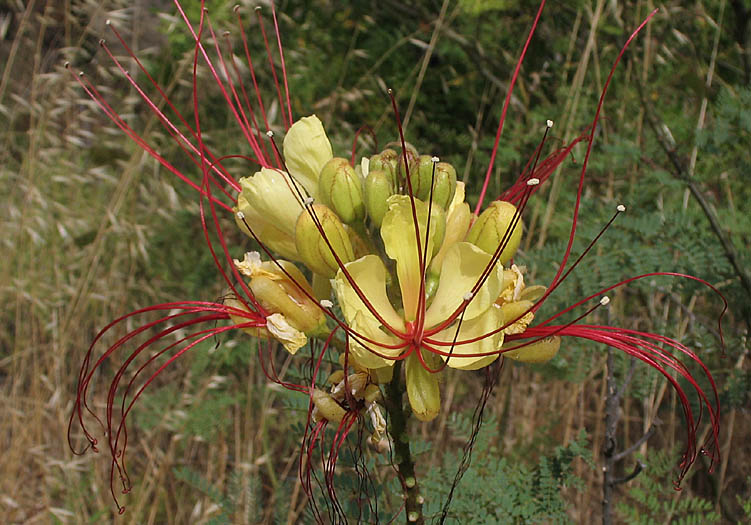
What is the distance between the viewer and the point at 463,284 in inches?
40.9

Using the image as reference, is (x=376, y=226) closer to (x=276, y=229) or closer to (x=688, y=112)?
(x=276, y=229)

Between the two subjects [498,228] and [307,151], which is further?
[307,151]

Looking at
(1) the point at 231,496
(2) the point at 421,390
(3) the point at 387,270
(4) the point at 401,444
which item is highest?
(3) the point at 387,270

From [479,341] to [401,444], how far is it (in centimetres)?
23

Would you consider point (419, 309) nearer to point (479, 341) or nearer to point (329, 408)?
point (479, 341)

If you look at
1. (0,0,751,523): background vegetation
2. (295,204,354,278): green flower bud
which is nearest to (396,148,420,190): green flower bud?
(295,204,354,278): green flower bud

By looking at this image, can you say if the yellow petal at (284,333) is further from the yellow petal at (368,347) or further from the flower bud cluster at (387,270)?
the yellow petal at (368,347)

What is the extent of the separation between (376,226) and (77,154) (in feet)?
12.6

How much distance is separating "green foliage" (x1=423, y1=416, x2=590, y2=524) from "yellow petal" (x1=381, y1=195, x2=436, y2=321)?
562 mm

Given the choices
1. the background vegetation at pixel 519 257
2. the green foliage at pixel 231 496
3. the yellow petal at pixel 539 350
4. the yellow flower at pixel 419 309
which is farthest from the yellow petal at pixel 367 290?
the green foliage at pixel 231 496

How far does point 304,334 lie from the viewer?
113 centimetres

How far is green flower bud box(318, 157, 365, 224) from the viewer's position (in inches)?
42.9

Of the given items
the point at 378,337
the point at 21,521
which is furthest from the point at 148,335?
the point at 378,337

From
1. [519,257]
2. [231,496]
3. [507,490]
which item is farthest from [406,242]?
[519,257]
